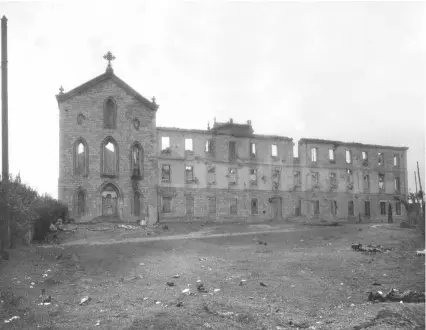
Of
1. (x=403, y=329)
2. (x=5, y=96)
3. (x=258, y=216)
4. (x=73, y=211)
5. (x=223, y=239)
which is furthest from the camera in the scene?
(x=258, y=216)

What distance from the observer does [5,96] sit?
56.0ft

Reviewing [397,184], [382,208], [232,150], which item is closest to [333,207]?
[382,208]

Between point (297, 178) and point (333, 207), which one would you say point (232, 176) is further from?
point (333, 207)

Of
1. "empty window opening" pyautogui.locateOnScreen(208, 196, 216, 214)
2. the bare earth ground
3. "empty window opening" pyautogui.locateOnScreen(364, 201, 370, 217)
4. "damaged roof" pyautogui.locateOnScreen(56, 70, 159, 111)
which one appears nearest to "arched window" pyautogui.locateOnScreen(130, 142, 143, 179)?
"damaged roof" pyautogui.locateOnScreen(56, 70, 159, 111)

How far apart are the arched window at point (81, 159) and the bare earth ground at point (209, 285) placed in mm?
14932

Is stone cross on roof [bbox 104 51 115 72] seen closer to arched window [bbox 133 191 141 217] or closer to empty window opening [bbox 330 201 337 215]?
arched window [bbox 133 191 141 217]

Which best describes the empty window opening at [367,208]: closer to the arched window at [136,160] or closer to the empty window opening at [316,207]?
the empty window opening at [316,207]

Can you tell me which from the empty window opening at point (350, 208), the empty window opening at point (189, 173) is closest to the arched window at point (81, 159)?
the empty window opening at point (189, 173)

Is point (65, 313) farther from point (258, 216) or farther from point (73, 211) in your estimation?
point (258, 216)

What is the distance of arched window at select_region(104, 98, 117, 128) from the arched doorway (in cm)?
469

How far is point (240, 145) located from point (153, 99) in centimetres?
1006

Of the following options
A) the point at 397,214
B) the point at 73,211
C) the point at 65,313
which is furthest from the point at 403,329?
the point at 397,214

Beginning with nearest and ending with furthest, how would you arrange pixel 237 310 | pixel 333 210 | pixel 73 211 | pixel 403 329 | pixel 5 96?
pixel 403 329
pixel 237 310
pixel 5 96
pixel 73 211
pixel 333 210

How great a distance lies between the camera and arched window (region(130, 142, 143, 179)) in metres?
37.3
